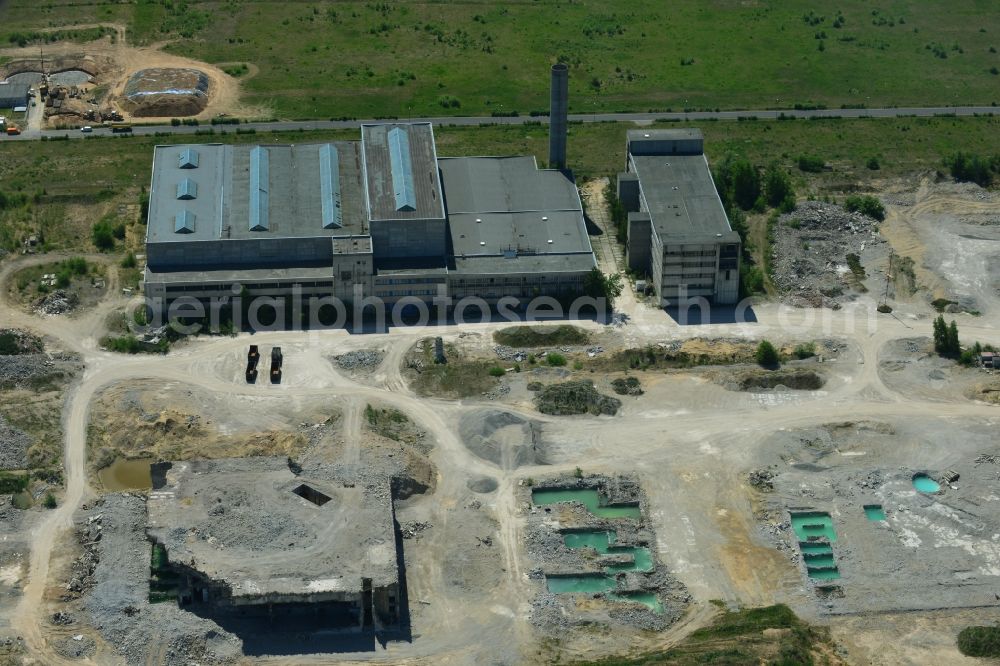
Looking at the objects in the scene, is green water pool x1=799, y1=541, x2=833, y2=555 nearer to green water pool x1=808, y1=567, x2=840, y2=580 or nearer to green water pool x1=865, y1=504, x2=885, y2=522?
green water pool x1=808, y1=567, x2=840, y2=580

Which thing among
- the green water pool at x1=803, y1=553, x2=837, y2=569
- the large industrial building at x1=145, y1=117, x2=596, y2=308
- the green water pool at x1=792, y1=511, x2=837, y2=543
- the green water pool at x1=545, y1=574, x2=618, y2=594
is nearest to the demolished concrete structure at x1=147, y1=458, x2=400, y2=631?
the green water pool at x1=545, y1=574, x2=618, y2=594

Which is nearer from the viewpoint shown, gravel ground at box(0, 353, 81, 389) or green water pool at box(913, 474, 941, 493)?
green water pool at box(913, 474, 941, 493)

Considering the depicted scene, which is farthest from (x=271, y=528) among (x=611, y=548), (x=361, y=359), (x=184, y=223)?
(x=184, y=223)

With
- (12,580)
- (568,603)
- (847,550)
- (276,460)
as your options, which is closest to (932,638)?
(847,550)

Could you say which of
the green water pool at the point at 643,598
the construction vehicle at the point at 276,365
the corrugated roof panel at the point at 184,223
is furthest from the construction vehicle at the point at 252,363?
the green water pool at the point at 643,598

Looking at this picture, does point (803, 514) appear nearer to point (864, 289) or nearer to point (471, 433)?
point (471, 433)

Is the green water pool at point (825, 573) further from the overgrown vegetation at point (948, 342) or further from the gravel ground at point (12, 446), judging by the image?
the gravel ground at point (12, 446)

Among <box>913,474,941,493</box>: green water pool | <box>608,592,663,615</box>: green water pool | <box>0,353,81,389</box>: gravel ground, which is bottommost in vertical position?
<box>608,592,663,615</box>: green water pool
